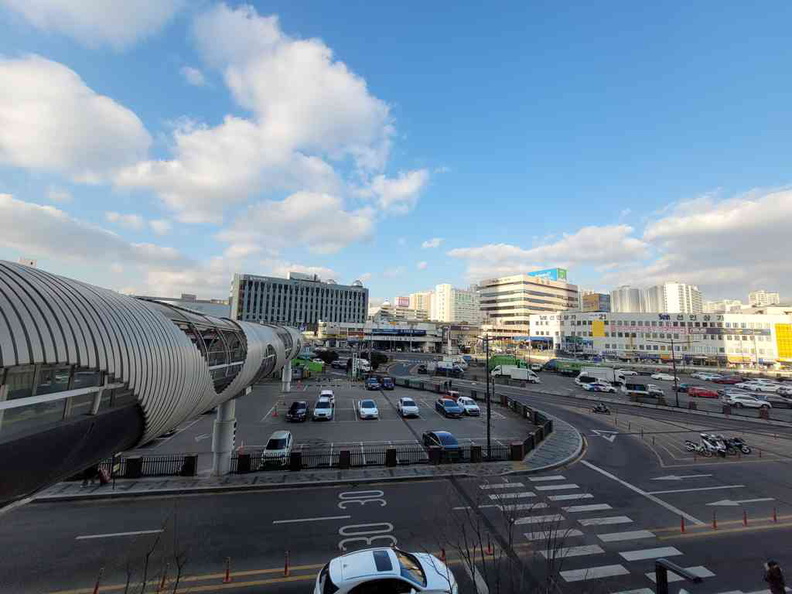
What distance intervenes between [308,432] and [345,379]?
3256 cm

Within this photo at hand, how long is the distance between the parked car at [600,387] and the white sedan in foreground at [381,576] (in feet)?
171

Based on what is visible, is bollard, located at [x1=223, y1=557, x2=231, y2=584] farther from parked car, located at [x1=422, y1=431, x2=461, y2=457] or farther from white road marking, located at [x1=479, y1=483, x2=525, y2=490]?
parked car, located at [x1=422, y1=431, x2=461, y2=457]

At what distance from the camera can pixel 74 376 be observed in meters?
5.91

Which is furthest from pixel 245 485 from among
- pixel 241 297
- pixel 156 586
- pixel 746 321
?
pixel 241 297

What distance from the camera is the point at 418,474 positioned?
1791cm

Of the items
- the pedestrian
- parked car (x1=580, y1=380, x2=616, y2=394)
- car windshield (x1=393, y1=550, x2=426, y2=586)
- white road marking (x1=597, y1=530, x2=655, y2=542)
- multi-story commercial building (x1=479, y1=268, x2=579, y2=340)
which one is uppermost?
multi-story commercial building (x1=479, y1=268, x2=579, y2=340)

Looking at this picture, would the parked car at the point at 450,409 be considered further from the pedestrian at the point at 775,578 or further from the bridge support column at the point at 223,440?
the pedestrian at the point at 775,578

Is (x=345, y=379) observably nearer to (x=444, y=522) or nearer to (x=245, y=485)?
(x=245, y=485)

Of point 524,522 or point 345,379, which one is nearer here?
point 524,522

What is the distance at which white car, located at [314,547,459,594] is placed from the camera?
8008mm

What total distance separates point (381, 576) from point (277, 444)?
13846 mm

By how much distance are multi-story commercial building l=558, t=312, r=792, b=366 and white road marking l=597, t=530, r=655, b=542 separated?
8479 centimetres

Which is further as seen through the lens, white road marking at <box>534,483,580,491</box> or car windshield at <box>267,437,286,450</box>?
car windshield at <box>267,437,286,450</box>

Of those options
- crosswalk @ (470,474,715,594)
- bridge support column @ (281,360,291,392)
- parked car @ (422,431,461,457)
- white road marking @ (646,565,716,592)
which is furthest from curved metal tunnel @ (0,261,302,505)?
bridge support column @ (281,360,291,392)
